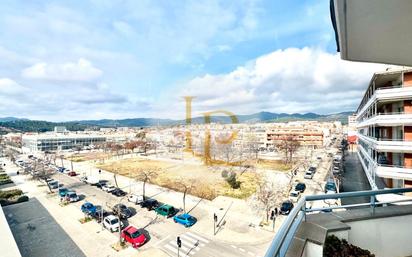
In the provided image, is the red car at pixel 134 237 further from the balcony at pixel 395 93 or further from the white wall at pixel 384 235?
the balcony at pixel 395 93

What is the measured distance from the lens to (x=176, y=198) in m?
17.7

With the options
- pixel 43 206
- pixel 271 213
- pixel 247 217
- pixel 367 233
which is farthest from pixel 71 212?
pixel 367 233

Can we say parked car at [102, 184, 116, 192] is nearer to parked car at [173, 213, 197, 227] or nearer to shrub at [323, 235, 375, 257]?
parked car at [173, 213, 197, 227]

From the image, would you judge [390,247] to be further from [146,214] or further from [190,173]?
[190,173]

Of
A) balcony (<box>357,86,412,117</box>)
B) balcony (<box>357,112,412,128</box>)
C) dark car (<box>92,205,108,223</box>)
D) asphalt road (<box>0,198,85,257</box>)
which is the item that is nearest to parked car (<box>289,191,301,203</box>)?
balcony (<box>357,112,412,128</box>)

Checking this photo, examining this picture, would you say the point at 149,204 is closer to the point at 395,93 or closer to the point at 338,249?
the point at 338,249

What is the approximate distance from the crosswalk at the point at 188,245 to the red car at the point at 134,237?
1216mm

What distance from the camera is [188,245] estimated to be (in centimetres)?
1075

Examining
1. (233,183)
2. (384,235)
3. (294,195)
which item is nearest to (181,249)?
(384,235)

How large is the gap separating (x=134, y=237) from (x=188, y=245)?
266cm

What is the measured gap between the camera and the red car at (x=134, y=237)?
10.9 metres

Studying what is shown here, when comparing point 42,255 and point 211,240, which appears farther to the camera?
point 211,240

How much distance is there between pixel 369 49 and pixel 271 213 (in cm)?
1260

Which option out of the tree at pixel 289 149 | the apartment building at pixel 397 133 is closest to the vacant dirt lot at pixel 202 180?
the tree at pixel 289 149
